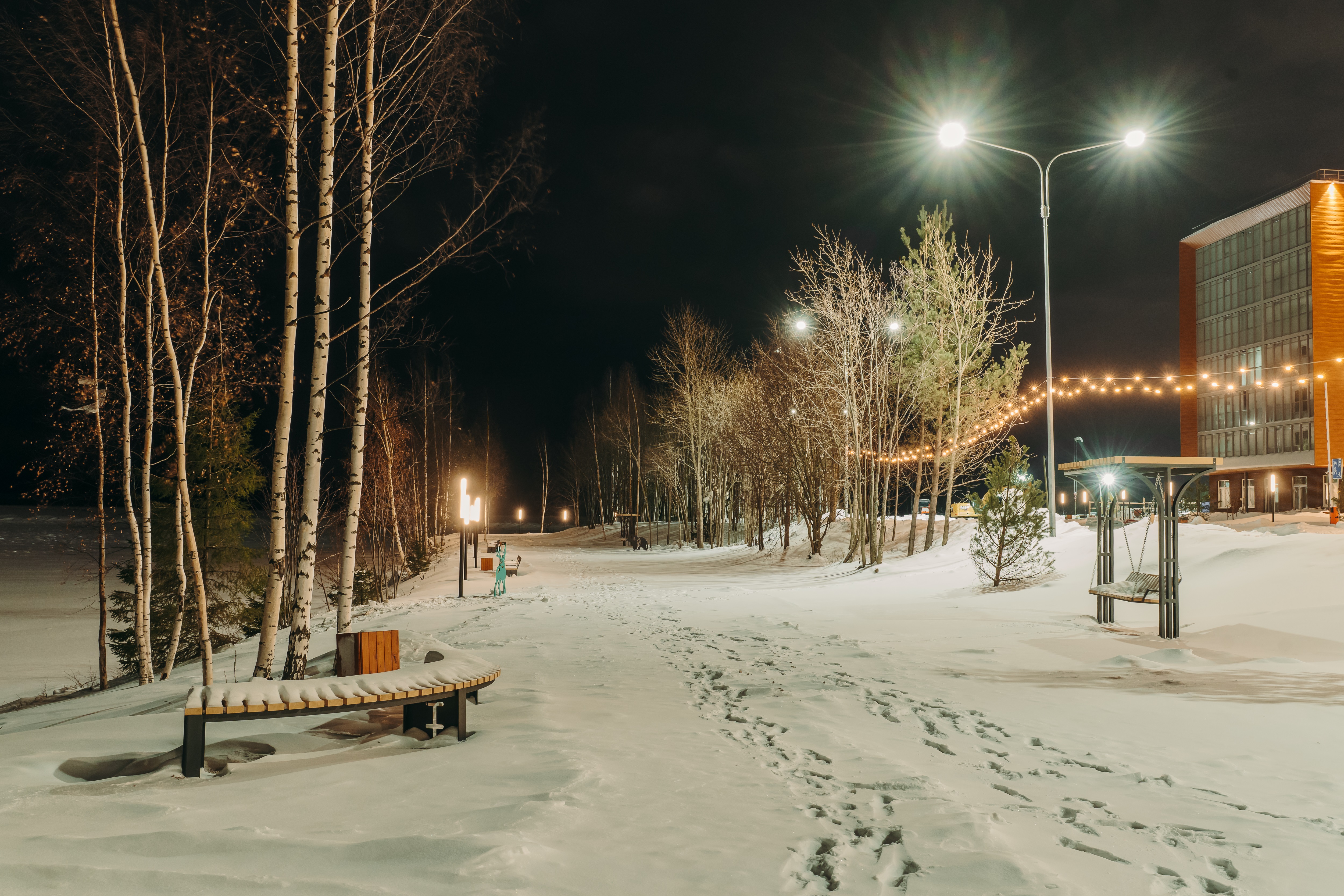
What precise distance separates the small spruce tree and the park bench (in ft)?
40.1

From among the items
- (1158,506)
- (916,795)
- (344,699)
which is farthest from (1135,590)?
(344,699)

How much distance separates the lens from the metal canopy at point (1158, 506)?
10148 millimetres

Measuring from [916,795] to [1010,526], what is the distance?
1214 cm

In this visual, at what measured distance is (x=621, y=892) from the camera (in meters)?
3.26

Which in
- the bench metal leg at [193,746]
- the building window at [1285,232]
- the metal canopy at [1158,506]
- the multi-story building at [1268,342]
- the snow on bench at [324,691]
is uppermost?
the building window at [1285,232]

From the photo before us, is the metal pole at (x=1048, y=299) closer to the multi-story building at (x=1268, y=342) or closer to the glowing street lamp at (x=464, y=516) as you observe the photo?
the glowing street lamp at (x=464, y=516)

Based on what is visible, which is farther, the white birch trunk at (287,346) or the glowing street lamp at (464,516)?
the glowing street lamp at (464,516)

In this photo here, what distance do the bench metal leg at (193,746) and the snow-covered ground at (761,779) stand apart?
102mm

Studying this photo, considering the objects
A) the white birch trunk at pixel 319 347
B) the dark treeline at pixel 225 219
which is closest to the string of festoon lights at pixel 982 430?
the dark treeline at pixel 225 219

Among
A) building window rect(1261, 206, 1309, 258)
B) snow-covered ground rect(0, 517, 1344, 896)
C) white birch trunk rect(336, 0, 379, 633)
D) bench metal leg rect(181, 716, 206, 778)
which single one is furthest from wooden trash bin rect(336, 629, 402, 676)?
building window rect(1261, 206, 1309, 258)

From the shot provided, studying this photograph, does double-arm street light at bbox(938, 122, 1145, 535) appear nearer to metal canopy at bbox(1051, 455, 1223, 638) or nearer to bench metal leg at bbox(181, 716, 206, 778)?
metal canopy at bbox(1051, 455, 1223, 638)

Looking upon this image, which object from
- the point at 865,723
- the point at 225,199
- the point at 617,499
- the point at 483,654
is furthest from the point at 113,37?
the point at 617,499

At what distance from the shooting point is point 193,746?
481cm

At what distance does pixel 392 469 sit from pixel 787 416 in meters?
15.7
